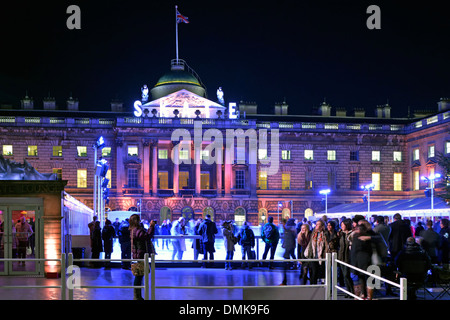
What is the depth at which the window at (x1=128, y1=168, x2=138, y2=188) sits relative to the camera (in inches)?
2486

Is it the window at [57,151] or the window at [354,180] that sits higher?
the window at [57,151]

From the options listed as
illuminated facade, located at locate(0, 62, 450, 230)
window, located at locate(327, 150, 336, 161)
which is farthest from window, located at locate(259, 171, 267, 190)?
window, located at locate(327, 150, 336, 161)

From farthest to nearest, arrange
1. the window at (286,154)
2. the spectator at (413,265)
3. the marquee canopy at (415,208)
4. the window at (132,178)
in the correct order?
the window at (286,154)
the window at (132,178)
the marquee canopy at (415,208)
the spectator at (413,265)

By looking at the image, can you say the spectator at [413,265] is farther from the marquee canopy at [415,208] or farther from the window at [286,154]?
the window at [286,154]

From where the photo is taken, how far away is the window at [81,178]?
63562 millimetres

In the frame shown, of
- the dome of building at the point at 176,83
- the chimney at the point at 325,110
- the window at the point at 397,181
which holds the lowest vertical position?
the window at the point at 397,181

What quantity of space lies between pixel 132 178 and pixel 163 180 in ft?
11.3

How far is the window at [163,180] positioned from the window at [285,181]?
510 inches

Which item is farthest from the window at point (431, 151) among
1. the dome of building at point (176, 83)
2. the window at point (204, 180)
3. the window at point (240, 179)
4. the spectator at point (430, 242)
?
the spectator at point (430, 242)

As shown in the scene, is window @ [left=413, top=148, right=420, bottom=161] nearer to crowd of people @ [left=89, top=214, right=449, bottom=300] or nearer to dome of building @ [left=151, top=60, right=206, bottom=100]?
dome of building @ [left=151, top=60, right=206, bottom=100]

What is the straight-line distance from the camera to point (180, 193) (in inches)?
2470

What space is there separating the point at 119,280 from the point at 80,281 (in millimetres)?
1103
